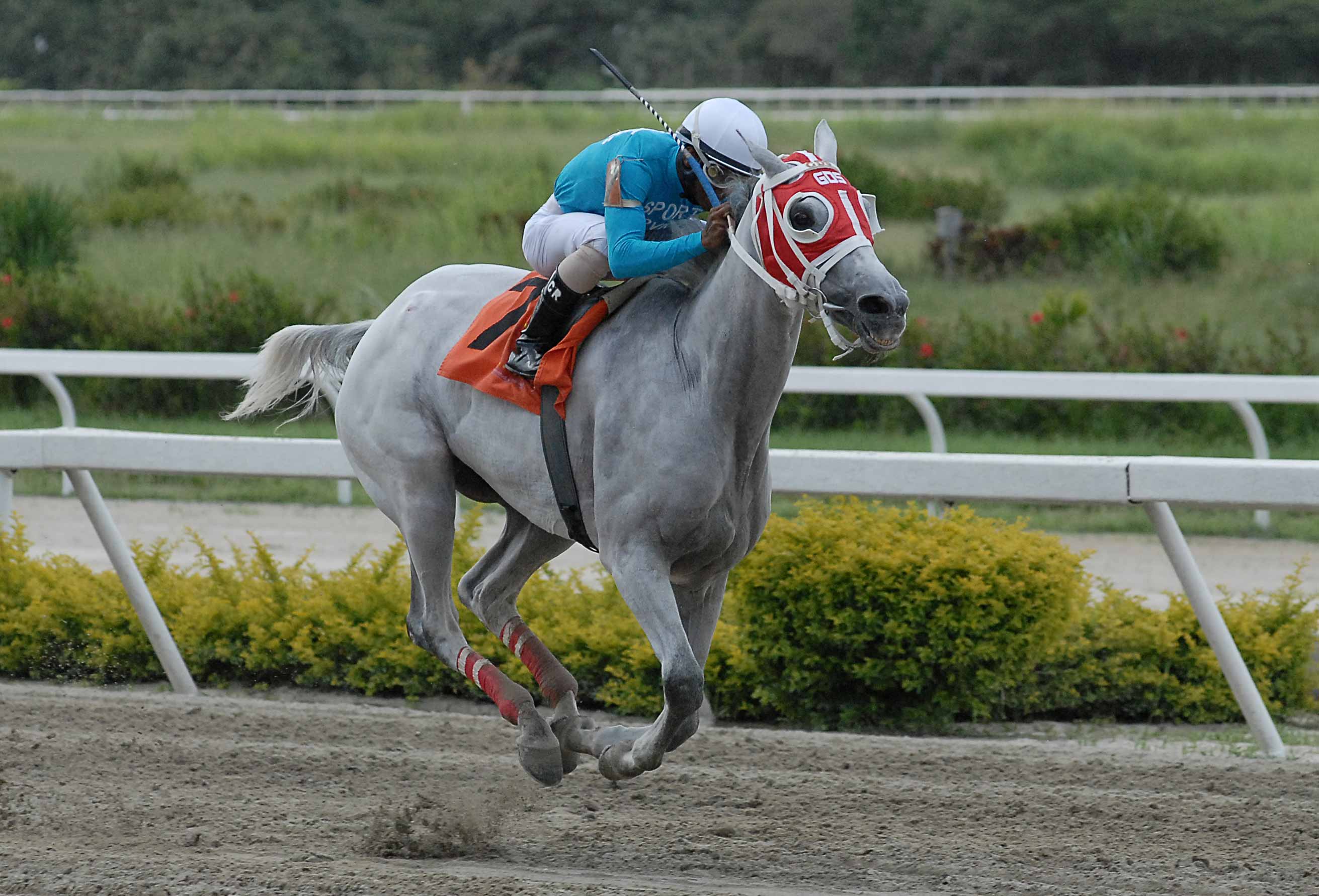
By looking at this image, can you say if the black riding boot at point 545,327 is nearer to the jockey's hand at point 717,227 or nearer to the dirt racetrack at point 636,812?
the jockey's hand at point 717,227

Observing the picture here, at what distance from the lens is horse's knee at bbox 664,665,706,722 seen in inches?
131

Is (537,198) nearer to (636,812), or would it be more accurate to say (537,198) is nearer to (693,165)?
(636,812)

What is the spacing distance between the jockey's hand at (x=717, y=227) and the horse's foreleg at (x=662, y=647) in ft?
2.25

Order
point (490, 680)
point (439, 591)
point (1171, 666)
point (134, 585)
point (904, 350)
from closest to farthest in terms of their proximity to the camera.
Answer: point (490, 680), point (439, 591), point (1171, 666), point (134, 585), point (904, 350)

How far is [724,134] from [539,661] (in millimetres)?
1406

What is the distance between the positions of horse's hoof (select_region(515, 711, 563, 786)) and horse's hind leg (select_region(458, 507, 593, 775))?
24 centimetres

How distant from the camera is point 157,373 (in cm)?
788

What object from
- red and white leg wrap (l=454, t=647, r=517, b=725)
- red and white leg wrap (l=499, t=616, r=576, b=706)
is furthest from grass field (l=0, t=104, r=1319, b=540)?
red and white leg wrap (l=454, t=647, r=517, b=725)

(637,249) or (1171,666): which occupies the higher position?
(637,249)

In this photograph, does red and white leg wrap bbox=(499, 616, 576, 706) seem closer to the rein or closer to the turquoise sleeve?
the turquoise sleeve

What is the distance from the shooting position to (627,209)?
11.3 ft

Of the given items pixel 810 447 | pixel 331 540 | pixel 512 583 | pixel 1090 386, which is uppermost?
pixel 512 583

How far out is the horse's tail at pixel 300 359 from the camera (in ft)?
14.6

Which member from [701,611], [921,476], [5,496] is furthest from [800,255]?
[5,496]
